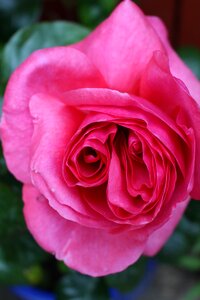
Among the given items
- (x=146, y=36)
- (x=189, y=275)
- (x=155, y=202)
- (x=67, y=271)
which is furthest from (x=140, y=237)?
(x=189, y=275)

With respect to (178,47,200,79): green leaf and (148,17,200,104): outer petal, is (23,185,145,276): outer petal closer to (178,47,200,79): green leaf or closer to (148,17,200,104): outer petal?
(148,17,200,104): outer petal

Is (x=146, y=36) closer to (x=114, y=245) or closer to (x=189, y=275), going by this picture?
(x=114, y=245)

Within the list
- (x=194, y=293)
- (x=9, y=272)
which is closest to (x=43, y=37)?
(x=9, y=272)

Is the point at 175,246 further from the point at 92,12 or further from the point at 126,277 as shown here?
the point at 92,12

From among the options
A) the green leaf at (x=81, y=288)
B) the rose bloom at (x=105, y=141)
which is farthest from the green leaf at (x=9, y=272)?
the rose bloom at (x=105, y=141)

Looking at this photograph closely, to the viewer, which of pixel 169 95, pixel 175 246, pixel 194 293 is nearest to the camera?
pixel 169 95

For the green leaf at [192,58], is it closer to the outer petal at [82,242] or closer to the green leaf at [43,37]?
the green leaf at [43,37]
